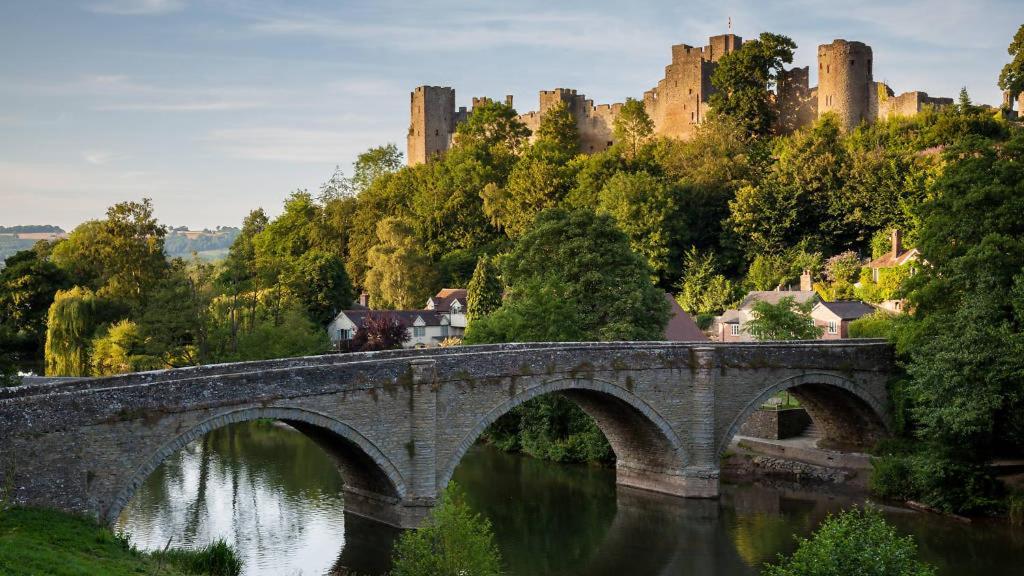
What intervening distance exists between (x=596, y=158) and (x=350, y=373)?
4085cm

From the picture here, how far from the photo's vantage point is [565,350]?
28281 millimetres

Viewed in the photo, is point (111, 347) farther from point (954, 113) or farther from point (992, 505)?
point (954, 113)

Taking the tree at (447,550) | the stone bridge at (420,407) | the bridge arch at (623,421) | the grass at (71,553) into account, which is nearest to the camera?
the grass at (71,553)

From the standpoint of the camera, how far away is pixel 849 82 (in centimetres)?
5988

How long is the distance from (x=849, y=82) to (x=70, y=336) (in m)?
40.8

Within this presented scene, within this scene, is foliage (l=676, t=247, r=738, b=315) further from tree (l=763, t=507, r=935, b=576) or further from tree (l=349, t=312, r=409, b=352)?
tree (l=763, t=507, r=935, b=576)

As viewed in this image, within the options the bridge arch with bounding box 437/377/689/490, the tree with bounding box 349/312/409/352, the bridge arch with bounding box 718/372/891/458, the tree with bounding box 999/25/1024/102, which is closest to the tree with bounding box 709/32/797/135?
the tree with bounding box 999/25/1024/102

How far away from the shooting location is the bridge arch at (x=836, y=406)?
1273 inches

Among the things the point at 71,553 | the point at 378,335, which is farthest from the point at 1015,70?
the point at 71,553

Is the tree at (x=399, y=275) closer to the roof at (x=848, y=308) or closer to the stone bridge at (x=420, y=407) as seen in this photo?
the roof at (x=848, y=308)

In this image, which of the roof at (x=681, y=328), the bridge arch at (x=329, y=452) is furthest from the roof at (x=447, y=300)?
the bridge arch at (x=329, y=452)

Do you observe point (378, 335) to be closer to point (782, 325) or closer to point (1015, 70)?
point (782, 325)

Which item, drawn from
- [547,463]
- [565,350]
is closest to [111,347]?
[547,463]

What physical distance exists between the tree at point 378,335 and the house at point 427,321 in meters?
3.96
